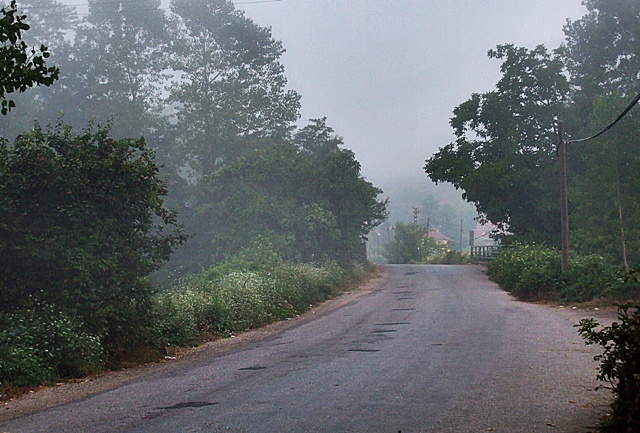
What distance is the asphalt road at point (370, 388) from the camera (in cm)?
791

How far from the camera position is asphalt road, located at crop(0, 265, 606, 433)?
7910 mm

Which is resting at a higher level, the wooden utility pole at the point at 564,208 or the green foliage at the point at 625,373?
the wooden utility pole at the point at 564,208

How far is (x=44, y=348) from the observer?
12.5m

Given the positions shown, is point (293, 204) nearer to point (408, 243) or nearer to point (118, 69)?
point (118, 69)

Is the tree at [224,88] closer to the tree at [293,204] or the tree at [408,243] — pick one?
the tree at [293,204]

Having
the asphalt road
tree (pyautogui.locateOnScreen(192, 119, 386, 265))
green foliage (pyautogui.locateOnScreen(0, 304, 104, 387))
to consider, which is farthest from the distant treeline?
green foliage (pyautogui.locateOnScreen(0, 304, 104, 387))

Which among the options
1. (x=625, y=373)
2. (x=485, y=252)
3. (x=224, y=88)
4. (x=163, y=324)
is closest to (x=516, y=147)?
(x=485, y=252)

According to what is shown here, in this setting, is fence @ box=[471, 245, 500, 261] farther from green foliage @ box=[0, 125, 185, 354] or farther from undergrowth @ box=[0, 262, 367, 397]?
green foliage @ box=[0, 125, 185, 354]

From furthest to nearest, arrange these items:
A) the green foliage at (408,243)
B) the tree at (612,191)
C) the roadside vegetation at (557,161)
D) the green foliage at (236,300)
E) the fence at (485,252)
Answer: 1. the green foliage at (408,243)
2. the fence at (485,252)
3. the tree at (612,191)
4. the roadside vegetation at (557,161)
5. the green foliage at (236,300)

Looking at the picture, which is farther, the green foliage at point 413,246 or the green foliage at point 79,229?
the green foliage at point 413,246

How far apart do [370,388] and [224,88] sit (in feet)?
162

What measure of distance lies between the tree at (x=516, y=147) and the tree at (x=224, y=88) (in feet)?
53.8

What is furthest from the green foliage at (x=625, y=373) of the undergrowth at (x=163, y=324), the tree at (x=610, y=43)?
the tree at (x=610, y=43)

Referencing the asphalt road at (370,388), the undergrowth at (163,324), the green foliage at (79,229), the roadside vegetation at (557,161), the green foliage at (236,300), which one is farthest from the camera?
the roadside vegetation at (557,161)
